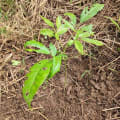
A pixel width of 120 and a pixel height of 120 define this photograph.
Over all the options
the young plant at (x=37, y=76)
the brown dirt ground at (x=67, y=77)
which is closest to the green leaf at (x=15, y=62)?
the brown dirt ground at (x=67, y=77)

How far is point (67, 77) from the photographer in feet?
4.00

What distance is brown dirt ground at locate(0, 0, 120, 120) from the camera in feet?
3.69

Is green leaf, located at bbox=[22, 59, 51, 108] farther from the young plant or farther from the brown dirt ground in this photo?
the brown dirt ground

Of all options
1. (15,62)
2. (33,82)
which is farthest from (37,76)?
(15,62)

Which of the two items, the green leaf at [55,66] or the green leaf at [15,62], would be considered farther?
the green leaf at [15,62]

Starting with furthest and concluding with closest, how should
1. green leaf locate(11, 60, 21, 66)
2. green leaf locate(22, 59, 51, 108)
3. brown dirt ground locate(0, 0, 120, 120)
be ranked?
green leaf locate(11, 60, 21, 66) → brown dirt ground locate(0, 0, 120, 120) → green leaf locate(22, 59, 51, 108)

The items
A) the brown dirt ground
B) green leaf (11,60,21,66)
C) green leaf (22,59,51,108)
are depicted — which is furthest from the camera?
green leaf (11,60,21,66)

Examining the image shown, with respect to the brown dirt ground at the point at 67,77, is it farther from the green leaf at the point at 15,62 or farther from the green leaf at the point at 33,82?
the green leaf at the point at 33,82

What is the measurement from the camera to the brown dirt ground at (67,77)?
1.12 meters

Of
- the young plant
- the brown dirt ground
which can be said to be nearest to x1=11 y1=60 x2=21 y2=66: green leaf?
the brown dirt ground

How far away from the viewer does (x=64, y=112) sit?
44.2 inches

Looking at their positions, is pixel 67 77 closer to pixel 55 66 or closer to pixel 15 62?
pixel 55 66

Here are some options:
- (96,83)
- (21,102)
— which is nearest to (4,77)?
(21,102)

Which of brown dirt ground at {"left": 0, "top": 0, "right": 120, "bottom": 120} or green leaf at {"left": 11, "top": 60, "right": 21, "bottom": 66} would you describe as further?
green leaf at {"left": 11, "top": 60, "right": 21, "bottom": 66}
